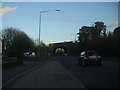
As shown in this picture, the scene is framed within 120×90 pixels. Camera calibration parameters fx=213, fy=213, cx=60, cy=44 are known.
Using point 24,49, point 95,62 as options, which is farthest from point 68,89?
point 24,49

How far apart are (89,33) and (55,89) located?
6766cm

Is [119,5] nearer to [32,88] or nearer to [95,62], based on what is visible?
[95,62]

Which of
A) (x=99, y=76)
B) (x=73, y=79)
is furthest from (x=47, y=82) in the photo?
(x=99, y=76)

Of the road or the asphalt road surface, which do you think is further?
the road

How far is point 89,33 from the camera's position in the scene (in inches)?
2975

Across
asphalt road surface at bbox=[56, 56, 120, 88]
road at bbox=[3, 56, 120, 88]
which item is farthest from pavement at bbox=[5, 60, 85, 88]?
asphalt road surface at bbox=[56, 56, 120, 88]

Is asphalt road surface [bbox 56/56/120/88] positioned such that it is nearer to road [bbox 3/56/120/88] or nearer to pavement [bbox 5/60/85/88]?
road [bbox 3/56/120/88]

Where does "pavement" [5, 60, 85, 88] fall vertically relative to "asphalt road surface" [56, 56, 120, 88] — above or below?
below

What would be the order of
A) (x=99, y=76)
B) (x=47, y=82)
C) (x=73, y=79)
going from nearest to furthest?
(x=47, y=82) → (x=73, y=79) → (x=99, y=76)

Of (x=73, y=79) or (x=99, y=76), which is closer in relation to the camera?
(x=73, y=79)

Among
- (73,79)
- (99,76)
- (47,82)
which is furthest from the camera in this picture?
(99,76)

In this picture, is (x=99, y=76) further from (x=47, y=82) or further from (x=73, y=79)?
(x=47, y=82)

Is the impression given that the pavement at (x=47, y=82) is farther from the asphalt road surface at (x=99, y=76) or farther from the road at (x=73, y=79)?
the asphalt road surface at (x=99, y=76)

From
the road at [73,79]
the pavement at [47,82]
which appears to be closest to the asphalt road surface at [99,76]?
the road at [73,79]
